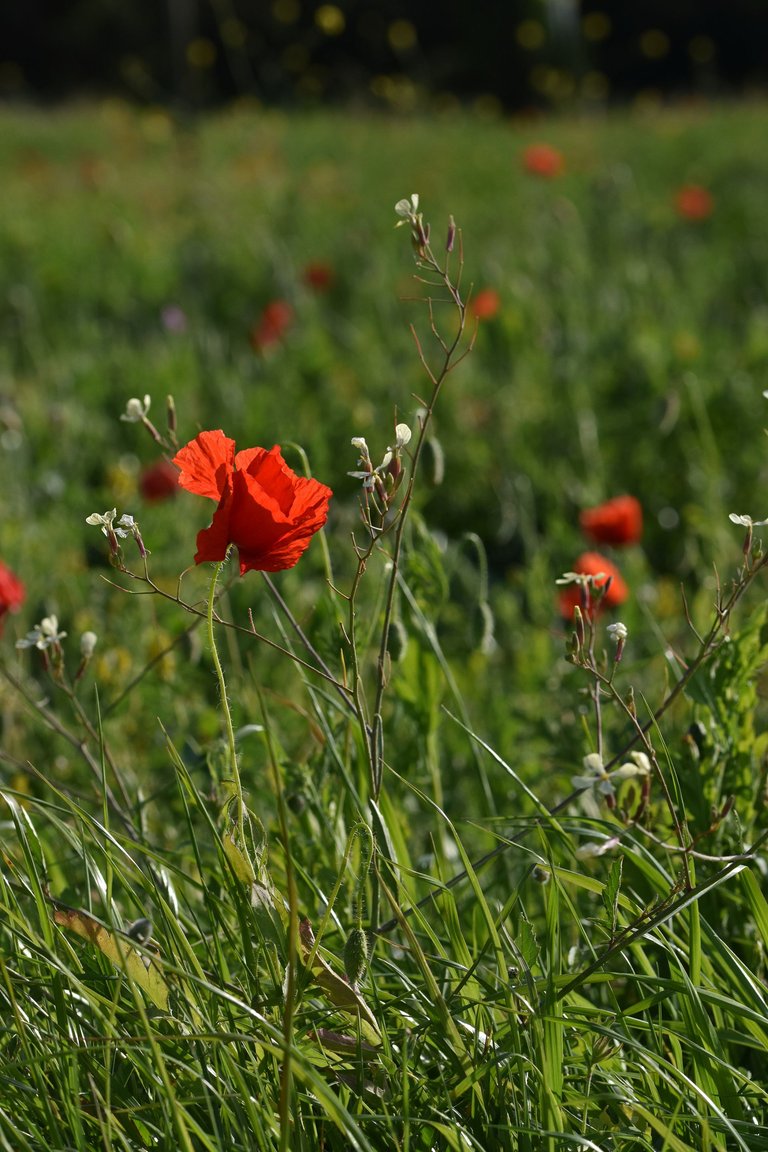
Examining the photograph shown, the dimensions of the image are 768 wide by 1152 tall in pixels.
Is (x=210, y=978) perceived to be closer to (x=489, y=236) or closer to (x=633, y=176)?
(x=489, y=236)

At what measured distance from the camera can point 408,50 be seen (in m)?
17.4

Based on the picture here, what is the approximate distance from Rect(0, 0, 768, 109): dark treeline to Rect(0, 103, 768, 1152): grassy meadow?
8.42m

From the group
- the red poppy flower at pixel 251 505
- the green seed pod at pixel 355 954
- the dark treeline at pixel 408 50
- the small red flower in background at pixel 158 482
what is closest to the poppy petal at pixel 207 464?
the red poppy flower at pixel 251 505

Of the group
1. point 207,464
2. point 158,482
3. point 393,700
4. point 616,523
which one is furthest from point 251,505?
point 158,482

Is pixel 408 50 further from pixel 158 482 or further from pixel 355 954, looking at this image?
pixel 355 954

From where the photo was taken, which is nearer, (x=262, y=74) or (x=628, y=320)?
(x=628, y=320)

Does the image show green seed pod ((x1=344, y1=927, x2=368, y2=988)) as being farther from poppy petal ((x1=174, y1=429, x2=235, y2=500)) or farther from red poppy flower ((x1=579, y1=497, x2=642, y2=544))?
red poppy flower ((x1=579, y1=497, x2=642, y2=544))

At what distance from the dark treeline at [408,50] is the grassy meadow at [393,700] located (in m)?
8.42

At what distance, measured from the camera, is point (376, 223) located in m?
5.98

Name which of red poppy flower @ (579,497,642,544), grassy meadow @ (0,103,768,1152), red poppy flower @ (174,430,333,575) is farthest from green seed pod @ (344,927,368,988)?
red poppy flower @ (579,497,642,544)

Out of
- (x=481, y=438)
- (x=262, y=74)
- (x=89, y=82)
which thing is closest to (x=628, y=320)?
(x=481, y=438)

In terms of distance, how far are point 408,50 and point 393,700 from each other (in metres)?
17.4

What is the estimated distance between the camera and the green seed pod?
38.7 inches

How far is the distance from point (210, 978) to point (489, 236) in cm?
511
